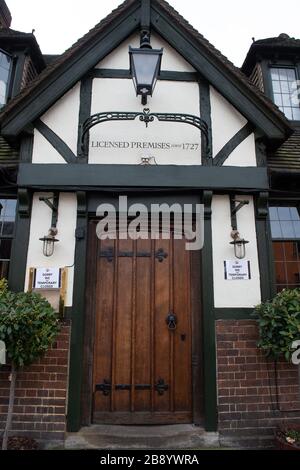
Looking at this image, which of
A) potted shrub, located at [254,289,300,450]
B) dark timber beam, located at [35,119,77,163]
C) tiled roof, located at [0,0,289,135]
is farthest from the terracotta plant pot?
dark timber beam, located at [35,119,77,163]

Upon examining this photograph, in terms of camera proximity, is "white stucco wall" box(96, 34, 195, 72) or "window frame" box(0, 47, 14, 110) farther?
"window frame" box(0, 47, 14, 110)

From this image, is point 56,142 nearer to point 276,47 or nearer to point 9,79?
point 9,79

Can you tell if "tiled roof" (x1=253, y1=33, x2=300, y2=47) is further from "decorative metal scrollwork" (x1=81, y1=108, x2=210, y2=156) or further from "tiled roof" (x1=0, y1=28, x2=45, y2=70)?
"tiled roof" (x1=0, y1=28, x2=45, y2=70)

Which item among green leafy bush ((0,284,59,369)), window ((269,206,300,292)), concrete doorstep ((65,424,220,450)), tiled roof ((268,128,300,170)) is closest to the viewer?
green leafy bush ((0,284,59,369))

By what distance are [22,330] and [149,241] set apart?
6.49 ft

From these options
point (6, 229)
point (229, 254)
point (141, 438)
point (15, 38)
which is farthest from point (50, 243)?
point (15, 38)

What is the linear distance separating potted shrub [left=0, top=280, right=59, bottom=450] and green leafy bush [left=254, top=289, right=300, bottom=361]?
2.47 m

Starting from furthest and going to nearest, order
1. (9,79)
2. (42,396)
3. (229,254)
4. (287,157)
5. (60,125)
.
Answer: (9,79)
(287,157)
(60,125)
(229,254)
(42,396)

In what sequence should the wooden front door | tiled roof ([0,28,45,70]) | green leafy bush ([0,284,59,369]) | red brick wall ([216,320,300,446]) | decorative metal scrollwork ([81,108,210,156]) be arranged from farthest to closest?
tiled roof ([0,28,45,70]) < decorative metal scrollwork ([81,108,210,156]) < the wooden front door < red brick wall ([216,320,300,446]) < green leafy bush ([0,284,59,369])

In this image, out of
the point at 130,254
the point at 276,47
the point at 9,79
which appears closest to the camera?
the point at 130,254

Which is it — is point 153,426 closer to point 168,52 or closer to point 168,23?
point 168,52

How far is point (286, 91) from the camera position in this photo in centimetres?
587

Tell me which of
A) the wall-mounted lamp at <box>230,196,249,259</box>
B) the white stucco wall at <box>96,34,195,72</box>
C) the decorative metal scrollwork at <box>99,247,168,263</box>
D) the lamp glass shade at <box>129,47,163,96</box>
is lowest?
the decorative metal scrollwork at <box>99,247,168,263</box>

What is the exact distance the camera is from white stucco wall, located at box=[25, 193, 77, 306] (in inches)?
164
